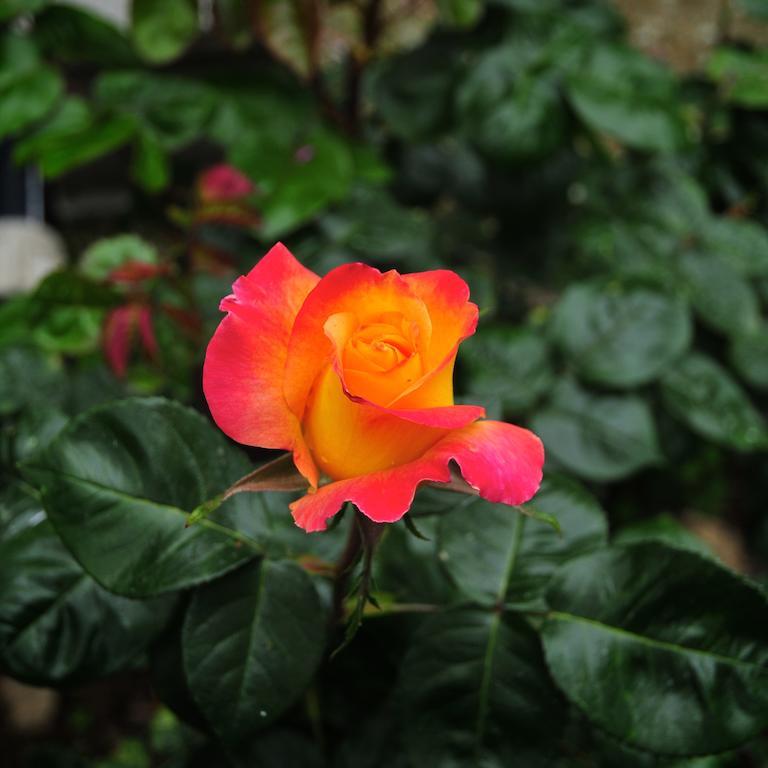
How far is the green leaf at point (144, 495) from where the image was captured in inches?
18.1

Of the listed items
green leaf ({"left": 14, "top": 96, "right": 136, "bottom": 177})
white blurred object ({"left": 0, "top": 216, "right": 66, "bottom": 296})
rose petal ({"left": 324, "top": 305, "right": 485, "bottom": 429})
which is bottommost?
white blurred object ({"left": 0, "top": 216, "right": 66, "bottom": 296})

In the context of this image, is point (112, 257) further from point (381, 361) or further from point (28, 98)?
point (381, 361)

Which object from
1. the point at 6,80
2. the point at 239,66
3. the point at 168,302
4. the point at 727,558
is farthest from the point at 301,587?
the point at 727,558

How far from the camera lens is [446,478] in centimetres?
36

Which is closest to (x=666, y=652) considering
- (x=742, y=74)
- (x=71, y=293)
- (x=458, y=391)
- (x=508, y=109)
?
(x=458, y=391)

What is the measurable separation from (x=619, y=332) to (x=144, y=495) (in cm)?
70

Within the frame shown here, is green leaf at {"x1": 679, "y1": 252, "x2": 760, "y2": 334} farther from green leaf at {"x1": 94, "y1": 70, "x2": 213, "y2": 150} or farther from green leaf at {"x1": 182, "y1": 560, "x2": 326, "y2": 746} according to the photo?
green leaf at {"x1": 182, "y1": 560, "x2": 326, "y2": 746}

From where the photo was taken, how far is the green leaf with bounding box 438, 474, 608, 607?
0.54 metres

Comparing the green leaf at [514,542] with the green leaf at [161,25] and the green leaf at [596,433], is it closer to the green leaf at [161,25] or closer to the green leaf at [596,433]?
the green leaf at [596,433]

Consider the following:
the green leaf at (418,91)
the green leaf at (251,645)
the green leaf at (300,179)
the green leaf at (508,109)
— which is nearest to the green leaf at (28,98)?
the green leaf at (300,179)

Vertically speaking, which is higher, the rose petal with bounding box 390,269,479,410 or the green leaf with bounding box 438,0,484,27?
the rose petal with bounding box 390,269,479,410

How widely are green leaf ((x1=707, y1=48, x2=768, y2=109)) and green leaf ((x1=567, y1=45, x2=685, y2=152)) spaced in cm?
14

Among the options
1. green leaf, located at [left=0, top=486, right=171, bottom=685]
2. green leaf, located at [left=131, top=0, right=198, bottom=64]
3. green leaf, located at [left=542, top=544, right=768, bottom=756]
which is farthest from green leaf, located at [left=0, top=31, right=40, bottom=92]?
green leaf, located at [left=542, top=544, right=768, bottom=756]

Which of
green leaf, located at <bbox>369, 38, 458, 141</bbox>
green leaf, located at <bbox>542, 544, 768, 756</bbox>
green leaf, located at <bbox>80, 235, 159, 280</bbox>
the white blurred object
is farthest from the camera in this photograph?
the white blurred object
